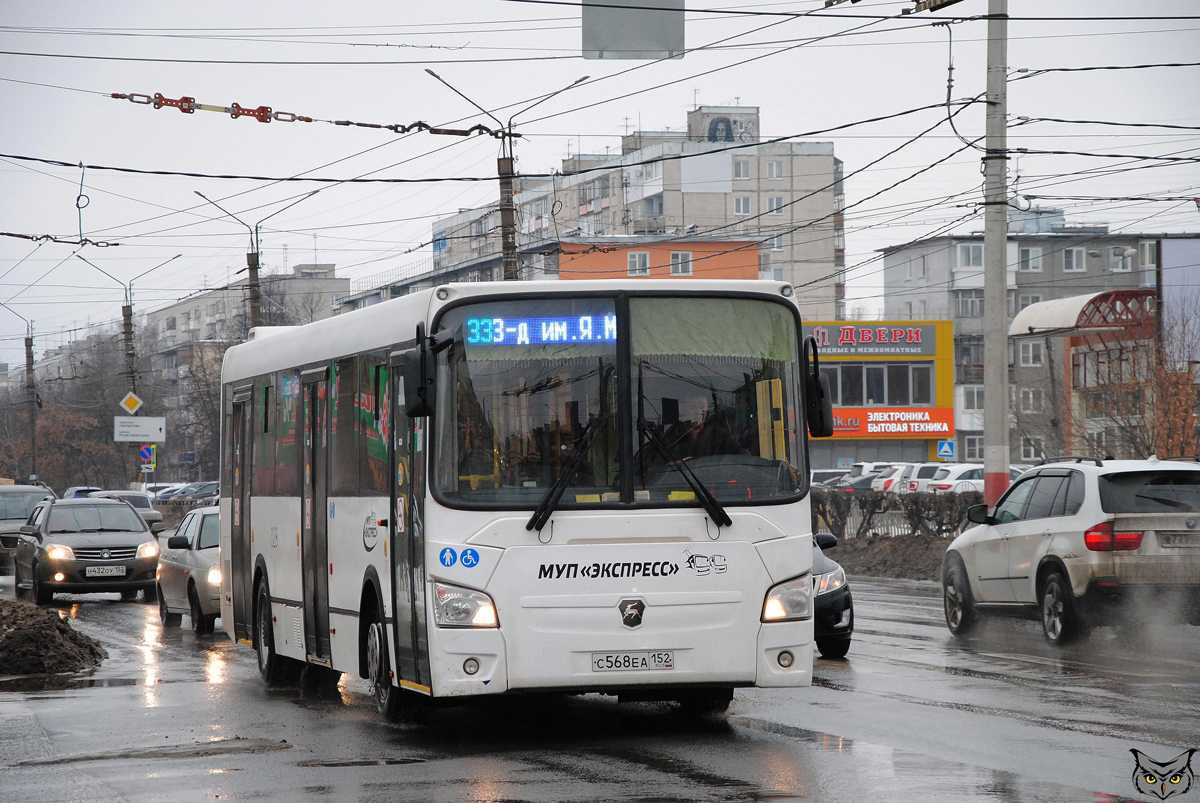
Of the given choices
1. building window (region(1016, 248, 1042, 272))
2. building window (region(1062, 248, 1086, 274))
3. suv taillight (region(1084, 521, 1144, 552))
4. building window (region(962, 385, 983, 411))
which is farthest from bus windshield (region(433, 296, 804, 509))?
building window (region(1062, 248, 1086, 274))

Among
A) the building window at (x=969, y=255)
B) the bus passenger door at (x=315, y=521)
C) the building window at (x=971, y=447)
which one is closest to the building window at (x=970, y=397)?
the building window at (x=971, y=447)

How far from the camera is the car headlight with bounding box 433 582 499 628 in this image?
8906mm

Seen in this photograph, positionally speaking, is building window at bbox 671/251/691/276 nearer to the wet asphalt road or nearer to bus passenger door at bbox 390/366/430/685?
the wet asphalt road

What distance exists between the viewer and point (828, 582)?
1460 cm

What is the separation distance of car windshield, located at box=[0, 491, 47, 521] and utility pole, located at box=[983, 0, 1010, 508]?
19114mm

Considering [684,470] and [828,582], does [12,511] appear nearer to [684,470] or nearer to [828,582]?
[828,582]

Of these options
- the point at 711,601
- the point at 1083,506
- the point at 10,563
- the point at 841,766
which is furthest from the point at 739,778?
the point at 10,563

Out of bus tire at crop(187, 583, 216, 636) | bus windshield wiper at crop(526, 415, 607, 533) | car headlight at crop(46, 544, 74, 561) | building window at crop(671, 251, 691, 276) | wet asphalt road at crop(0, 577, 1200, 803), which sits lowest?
bus tire at crop(187, 583, 216, 636)

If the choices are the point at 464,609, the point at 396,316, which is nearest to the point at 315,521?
the point at 396,316

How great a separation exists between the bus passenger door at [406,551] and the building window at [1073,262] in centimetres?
9805

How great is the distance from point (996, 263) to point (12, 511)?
19859mm

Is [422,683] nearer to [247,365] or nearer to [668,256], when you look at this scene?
[247,365]

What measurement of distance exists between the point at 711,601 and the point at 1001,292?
45.1 ft

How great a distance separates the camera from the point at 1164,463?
47.6 ft
